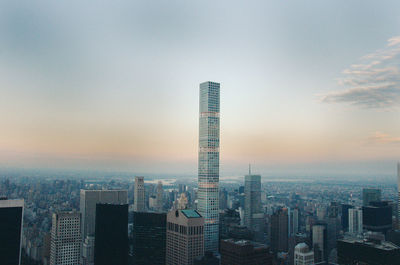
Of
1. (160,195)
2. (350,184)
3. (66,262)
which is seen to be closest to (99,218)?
(66,262)

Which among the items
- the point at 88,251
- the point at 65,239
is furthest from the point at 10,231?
the point at 88,251

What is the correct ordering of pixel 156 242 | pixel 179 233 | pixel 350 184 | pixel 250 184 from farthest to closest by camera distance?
pixel 250 184, pixel 156 242, pixel 179 233, pixel 350 184

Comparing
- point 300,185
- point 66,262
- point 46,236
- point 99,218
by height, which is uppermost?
point 300,185

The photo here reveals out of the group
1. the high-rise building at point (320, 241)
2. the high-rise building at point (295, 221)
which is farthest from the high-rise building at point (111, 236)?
the high-rise building at point (295, 221)

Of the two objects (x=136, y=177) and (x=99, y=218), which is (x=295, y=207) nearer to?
(x=136, y=177)

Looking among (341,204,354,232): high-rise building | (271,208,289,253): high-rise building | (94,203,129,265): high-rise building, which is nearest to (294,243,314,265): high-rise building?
(271,208,289,253): high-rise building

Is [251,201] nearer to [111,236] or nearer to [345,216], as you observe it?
[345,216]
